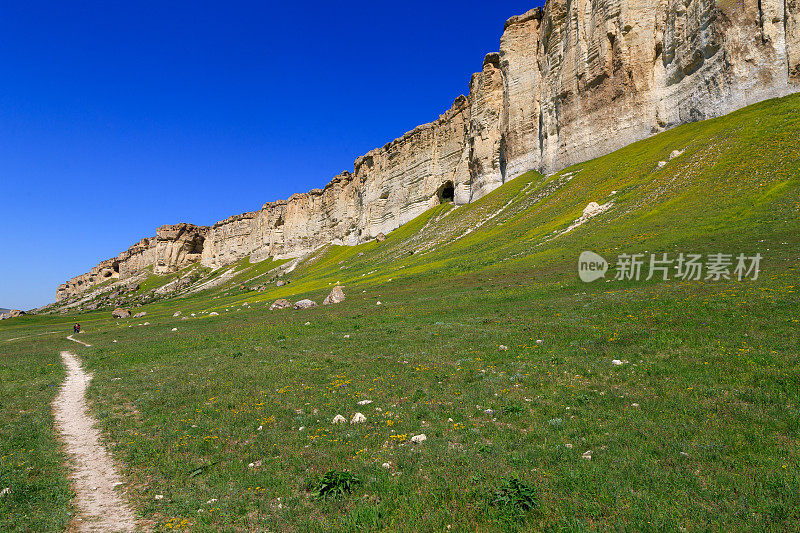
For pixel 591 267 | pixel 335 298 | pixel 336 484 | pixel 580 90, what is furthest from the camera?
pixel 580 90

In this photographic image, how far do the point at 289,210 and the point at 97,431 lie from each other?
15576 centimetres

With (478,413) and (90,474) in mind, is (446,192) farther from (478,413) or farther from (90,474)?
(90,474)

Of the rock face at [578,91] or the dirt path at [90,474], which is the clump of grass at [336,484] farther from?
the rock face at [578,91]

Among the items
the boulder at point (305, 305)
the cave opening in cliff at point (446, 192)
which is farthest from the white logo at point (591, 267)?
the cave opening in cliff at point (446, 192)

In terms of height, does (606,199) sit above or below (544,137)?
below

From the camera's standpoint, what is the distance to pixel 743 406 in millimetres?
8492

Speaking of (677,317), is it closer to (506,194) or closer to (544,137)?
(506,194)

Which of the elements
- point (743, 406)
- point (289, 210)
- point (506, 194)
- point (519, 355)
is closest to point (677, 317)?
point (519, 355)

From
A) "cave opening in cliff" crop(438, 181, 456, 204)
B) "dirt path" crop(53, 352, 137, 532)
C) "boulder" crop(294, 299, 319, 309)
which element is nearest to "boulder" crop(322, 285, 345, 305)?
"boulder" crop(294, 299, 319, 309)

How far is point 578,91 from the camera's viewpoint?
67.9m

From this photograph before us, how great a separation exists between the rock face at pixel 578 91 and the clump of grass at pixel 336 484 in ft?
209

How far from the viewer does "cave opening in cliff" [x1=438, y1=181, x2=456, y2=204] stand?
106387 millimetres

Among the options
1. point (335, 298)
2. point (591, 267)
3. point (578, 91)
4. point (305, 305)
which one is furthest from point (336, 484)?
point (578, 91)

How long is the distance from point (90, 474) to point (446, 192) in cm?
10594
